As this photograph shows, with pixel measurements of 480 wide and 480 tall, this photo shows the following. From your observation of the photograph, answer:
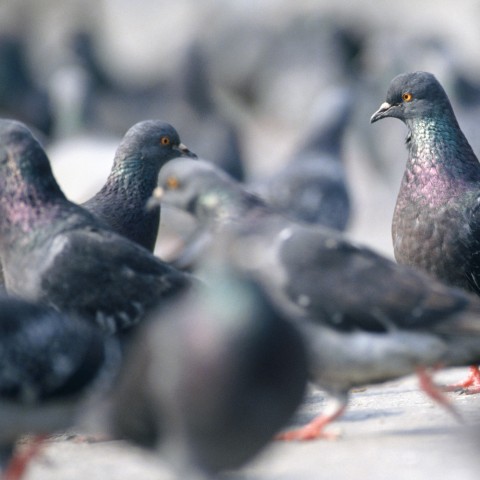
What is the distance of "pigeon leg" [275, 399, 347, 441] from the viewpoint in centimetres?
545

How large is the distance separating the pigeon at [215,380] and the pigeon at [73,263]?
4.38 ft

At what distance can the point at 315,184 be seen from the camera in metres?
12.2

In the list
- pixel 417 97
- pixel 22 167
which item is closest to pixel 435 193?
pixel 417 97

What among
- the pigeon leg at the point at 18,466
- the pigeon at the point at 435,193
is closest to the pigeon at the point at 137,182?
the pigeon at the point at 435,193

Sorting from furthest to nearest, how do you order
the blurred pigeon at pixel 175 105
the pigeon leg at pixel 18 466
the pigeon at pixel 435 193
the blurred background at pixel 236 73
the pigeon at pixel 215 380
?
the blurred background at pixel 236 73, the blurred pigeon at pixel 175 105, the pigeon at pixel 435 193, the pigeon leg at pixel 18 466, the pigeon at pixel 215 380

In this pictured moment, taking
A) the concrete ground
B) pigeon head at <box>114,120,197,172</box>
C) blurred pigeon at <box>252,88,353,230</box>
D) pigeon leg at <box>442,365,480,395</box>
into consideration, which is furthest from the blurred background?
the concrete ground

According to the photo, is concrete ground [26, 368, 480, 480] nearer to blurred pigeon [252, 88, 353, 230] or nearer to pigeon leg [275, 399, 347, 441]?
pigeon leg [275, 399, 347, 441]

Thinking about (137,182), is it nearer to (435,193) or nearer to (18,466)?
(435,193)

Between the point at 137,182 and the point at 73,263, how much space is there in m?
1.58

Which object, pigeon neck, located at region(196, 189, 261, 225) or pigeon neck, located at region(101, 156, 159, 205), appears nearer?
pigeon neck, located at region(196, 189, 261, 225)

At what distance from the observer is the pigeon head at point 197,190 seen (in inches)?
224

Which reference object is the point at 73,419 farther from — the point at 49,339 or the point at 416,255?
the point at 416,255

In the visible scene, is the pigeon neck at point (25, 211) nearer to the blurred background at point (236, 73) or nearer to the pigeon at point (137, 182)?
the pigeon at point (137, 182)

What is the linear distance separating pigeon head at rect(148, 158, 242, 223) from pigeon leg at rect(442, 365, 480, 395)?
6.08ft
